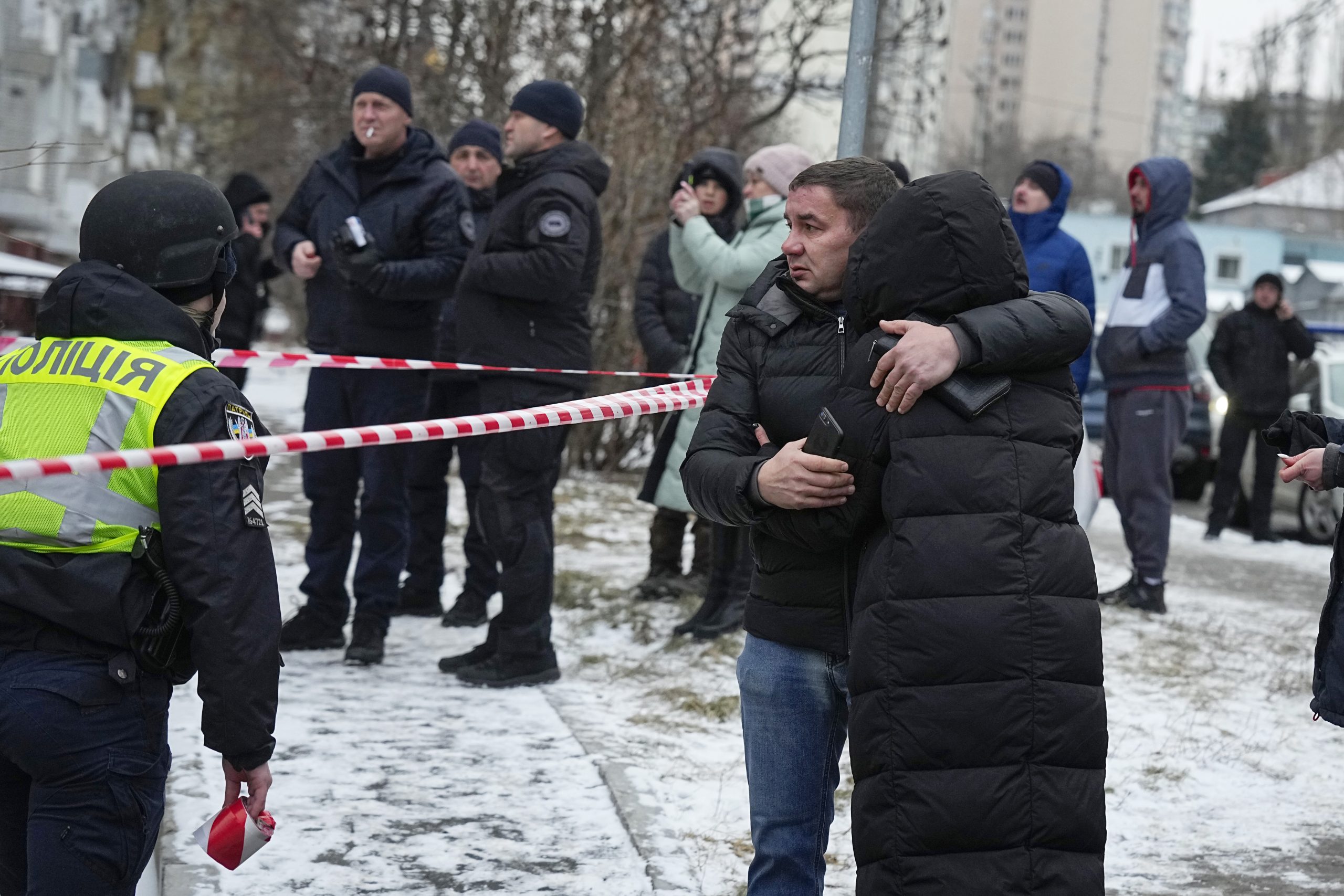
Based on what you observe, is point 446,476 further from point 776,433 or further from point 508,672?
point 776,433

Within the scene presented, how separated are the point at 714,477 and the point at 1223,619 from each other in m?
5.88

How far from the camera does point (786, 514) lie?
2871 mm

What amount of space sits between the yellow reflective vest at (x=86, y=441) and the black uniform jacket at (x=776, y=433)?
997 mm

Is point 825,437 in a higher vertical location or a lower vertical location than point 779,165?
lower

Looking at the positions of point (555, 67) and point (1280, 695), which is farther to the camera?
point (555, 67)

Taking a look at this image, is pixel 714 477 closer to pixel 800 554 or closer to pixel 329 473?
pixel 800 554

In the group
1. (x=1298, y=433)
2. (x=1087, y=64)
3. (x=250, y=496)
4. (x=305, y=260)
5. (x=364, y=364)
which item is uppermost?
(x=1087, y=64)

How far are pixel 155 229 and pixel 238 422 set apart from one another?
40 centimetres

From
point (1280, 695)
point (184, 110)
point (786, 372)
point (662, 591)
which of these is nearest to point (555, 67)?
point (662, 591)

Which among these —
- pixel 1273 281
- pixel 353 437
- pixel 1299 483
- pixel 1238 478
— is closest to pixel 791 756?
pixel 353 437

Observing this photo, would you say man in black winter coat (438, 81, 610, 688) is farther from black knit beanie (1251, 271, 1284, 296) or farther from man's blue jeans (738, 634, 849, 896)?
black knit beanie (1251, 271, 1284, 296)

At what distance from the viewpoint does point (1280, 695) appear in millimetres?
6391

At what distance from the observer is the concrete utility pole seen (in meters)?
4.41

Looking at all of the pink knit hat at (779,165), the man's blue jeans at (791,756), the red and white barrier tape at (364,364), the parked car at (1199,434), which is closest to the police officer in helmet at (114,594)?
the man's blue jeans at (791,756)
